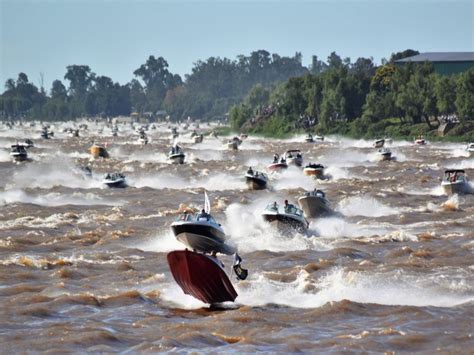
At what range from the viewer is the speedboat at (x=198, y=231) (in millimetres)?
38781

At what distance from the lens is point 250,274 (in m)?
38.6

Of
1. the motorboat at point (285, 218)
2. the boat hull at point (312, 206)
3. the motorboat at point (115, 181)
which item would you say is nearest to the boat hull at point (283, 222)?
the motorboat at point (285, 218)

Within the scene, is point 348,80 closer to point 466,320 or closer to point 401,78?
point 401,78

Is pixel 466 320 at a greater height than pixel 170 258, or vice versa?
pixel 170 258

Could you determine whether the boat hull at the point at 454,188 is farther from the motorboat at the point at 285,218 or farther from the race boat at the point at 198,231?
the race boat at the point at 198,231

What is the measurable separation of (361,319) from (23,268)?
51.7 feet

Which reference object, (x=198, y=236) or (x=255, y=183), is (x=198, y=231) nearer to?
(x=198, y=236)

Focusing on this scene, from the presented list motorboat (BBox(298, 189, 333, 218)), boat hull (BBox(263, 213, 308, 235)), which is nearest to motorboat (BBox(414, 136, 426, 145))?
motorboat (BBox(298, 189, 333, 218))

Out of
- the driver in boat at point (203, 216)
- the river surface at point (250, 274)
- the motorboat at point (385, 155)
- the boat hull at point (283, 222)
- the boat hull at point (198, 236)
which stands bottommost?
the motorboat at point (385, 155)

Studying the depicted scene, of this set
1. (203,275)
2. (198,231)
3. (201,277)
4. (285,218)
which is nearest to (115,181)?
(285,218)

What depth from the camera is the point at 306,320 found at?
31.1 m

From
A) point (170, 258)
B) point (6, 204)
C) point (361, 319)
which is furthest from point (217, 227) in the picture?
point (6, 204)

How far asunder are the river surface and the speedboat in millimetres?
1715

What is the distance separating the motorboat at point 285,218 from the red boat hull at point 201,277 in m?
14.6
